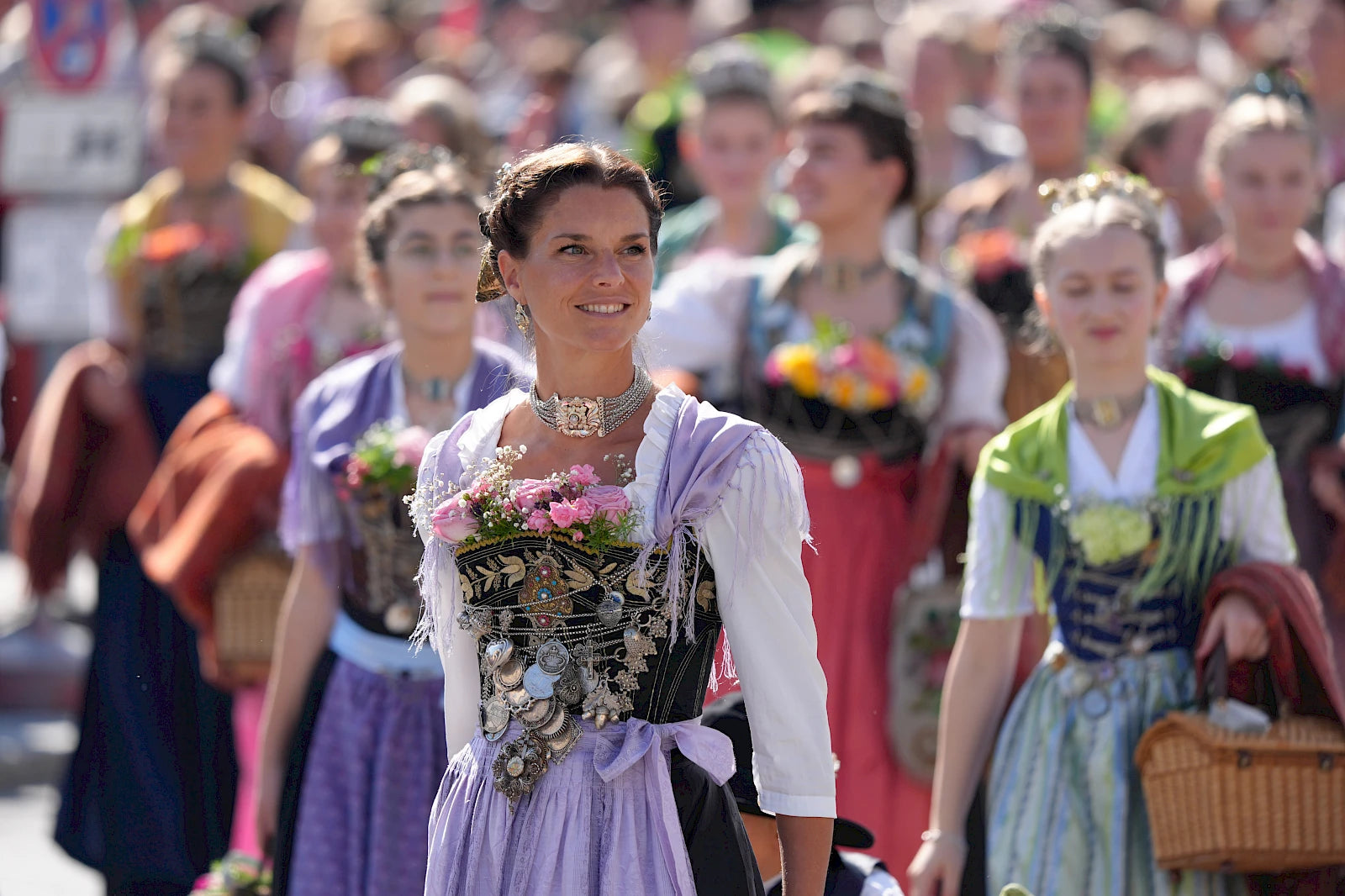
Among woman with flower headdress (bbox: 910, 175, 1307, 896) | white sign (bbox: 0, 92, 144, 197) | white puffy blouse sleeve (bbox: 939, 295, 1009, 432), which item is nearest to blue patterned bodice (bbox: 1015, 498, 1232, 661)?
woman with flower headdress (bbox: 910, 175, 1307, 896)

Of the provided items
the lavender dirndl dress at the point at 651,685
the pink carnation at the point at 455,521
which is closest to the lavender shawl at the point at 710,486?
the lavender dirndl dress at the point at 651,685

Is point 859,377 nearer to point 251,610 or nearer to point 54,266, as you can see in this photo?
point 251,610

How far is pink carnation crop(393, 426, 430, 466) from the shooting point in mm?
4715

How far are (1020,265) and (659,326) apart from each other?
4.37ft

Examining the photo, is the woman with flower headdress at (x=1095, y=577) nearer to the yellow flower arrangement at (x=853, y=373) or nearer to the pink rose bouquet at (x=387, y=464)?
the pink rose bouquet at (x=387, y=464)

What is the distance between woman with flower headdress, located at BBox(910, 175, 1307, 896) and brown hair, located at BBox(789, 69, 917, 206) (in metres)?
1.76

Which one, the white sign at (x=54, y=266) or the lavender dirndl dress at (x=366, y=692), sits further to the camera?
the white sign at (x=54, y=266)

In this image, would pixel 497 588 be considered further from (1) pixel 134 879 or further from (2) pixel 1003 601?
(1) pixel 134 879

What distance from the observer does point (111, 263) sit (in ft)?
25.6

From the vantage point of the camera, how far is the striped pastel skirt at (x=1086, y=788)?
14.1 feet

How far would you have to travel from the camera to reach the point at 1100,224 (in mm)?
4508

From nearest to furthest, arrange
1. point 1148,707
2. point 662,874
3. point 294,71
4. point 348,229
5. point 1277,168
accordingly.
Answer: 1. point 662,874
2. point 1148,707
3. point 1277,168
4. point 348,229
5. point 294,71

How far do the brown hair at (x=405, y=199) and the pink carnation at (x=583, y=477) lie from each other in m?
1.72

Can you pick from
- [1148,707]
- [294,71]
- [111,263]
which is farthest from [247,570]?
[294,71]
